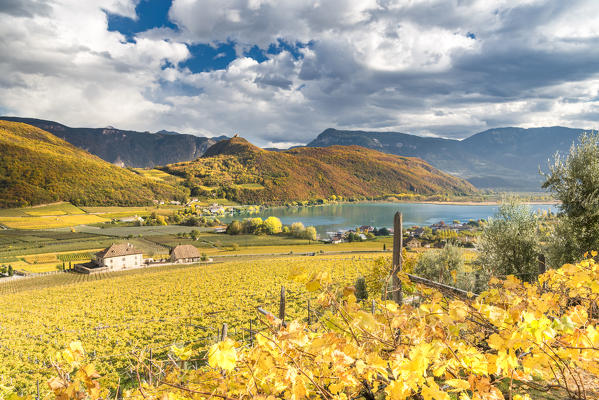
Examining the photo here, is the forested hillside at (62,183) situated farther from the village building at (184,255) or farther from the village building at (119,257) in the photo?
the village building at (184,255)

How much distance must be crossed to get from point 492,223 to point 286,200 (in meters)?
142

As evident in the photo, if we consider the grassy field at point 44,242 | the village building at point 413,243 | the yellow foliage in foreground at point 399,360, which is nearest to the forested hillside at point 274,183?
the grassy field at point 44,242

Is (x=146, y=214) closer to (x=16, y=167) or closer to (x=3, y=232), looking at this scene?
(x=3, y=232)

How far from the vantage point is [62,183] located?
3981 inches

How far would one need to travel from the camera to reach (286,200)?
501ft

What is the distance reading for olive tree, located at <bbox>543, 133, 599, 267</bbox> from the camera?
348 inches

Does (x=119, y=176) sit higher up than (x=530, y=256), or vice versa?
(x=119, y=176)

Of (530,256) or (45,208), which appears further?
(45,208)

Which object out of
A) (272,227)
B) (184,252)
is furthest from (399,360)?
(272,227)

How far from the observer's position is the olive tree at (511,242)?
34.4ft

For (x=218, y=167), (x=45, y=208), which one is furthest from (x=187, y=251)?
(x=218, y=167)

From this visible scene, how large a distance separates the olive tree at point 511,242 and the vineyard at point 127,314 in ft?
20.7

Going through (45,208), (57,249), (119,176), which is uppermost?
(119,176)

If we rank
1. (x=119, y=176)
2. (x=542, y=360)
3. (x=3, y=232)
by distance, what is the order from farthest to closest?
(x=119, y=176)
(x=3, y=232)
(x=542, y=360)
